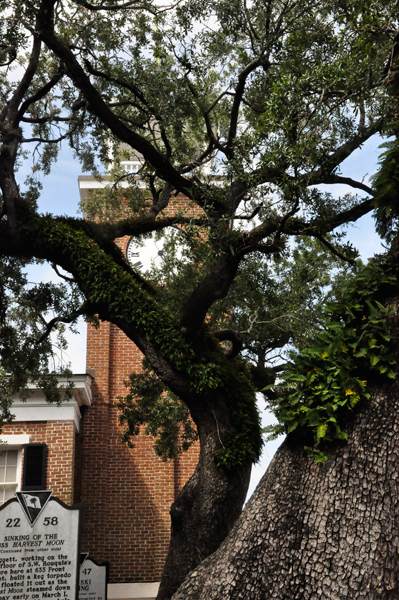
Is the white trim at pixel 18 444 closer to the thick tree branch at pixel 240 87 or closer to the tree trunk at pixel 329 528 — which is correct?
the thick tree branch at pixel 240 87

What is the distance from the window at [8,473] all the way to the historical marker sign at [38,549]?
6.50 meters

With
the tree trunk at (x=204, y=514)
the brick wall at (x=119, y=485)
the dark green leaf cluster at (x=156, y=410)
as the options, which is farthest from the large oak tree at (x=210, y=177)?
the brick wall at (x=119, y=485)

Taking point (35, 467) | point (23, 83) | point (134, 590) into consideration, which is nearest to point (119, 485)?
point (134, 590)

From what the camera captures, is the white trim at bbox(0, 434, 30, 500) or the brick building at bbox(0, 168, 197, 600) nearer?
the white trim at bbox(0, 434, 30, 500)

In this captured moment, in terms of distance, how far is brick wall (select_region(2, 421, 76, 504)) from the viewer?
1501 cm

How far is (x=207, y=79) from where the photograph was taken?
10781 mm

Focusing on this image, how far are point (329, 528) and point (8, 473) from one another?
37.3 ft

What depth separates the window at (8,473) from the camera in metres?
14.9

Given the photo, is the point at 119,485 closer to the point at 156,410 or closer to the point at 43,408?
the point at 43,408

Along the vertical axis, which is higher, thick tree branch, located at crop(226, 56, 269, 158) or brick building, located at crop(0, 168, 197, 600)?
thick tree branch, located at crop(226, 56, 269, 158)

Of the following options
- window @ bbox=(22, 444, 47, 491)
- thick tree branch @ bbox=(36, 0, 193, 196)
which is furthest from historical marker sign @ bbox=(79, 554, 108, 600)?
thick tree branch @ bbox=(36, 0, 193, 196)

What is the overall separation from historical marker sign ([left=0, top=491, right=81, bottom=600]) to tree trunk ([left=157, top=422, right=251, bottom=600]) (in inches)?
53.0

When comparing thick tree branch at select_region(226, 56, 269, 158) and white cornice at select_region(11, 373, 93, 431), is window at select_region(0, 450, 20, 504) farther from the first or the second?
thick tree branch at select_region(226, 56, 269, 158)

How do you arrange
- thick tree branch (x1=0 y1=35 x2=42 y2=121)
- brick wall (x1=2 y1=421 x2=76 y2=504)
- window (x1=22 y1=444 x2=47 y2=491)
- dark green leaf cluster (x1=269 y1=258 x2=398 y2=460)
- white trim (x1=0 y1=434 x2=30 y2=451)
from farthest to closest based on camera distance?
white trim (x1=0 y1=434 x2=30 y2=451), brick wall (x1=2 y1=421 x2=76 y2=504), window (x1=22 y1=444 x2=47 y2=491), thick tree branch (x1=0 y1=35 x2=42 y2=121), dark green leaf cluster (x1=269 y1=258 x2=398 y2=460)
